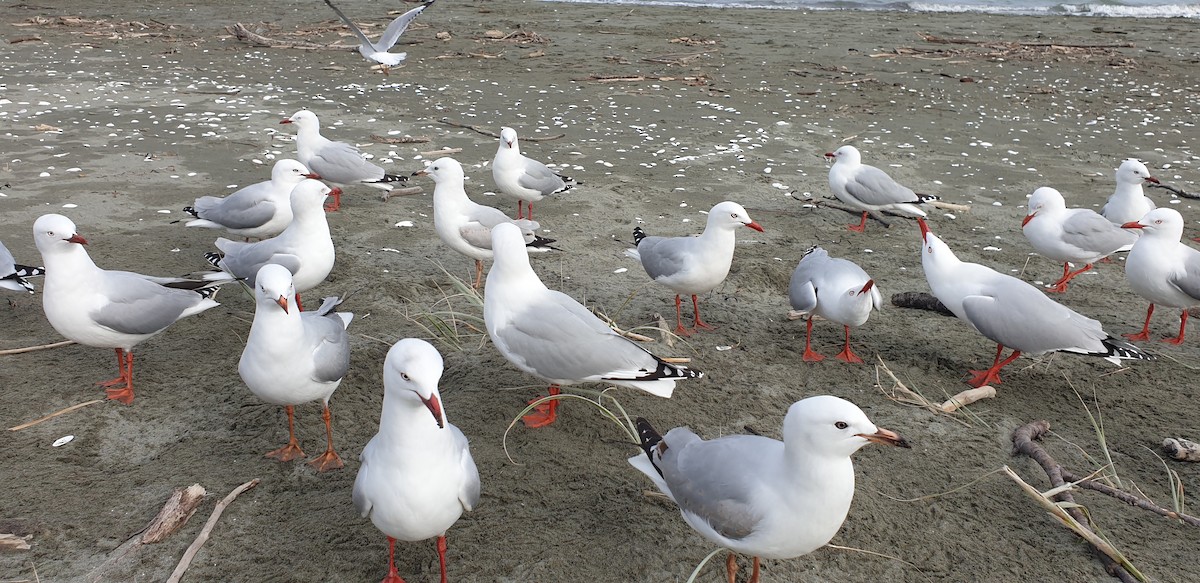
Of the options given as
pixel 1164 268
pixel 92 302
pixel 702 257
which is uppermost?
pixel 92 302

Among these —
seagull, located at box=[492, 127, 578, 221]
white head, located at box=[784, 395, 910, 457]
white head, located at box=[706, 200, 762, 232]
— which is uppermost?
white head, located at box=[784, 395, 910, 457]

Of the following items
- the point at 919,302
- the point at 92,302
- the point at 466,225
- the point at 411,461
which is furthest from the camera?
the point at 466,225

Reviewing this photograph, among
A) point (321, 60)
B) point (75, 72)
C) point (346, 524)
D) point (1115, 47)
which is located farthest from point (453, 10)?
point (346, 524)

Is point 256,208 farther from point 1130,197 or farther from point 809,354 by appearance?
point 1130,197

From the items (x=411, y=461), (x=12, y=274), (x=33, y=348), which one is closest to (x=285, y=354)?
(x=411, y=461)

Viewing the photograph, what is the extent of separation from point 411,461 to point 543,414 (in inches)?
56.7

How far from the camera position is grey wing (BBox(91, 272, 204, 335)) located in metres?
4.54

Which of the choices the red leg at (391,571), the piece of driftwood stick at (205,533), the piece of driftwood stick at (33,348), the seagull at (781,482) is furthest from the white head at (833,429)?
the piece of driftwood stick at (33,348)

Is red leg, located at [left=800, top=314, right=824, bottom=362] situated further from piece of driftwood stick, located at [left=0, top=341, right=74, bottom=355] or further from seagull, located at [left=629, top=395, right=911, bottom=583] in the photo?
piece of driftwood stick, located at [left=0, top=341, right=74, bottom=355]

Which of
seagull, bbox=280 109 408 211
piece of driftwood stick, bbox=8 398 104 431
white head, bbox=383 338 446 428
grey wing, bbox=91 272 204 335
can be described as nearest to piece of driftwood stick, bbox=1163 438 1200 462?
white head, bbox=383 338 446 428

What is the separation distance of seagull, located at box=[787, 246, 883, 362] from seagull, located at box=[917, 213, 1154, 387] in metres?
0.47

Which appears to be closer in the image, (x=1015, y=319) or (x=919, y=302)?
(x=1015, y=319)

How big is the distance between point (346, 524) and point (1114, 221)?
6460 millimetres

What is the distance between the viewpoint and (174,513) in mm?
3559
